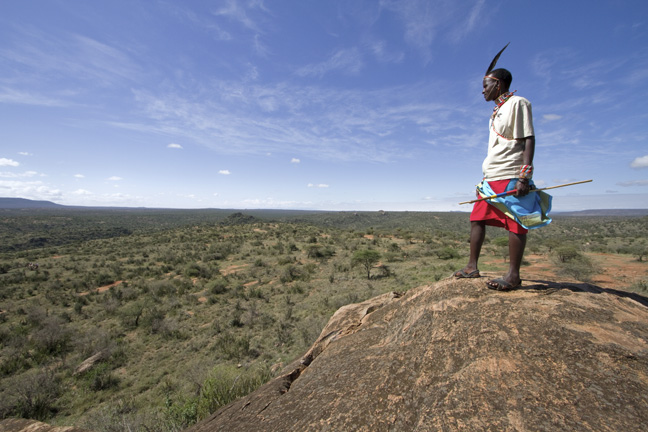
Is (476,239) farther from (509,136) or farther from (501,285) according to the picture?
(509,136)

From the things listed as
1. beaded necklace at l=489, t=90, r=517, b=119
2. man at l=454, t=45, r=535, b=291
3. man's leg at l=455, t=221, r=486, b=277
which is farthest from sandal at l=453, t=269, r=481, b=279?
beaded necklace at l=489, t=90, r=517, b=119

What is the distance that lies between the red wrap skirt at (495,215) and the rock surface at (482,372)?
64cm

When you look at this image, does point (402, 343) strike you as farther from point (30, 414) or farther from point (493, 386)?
point (30, 414)

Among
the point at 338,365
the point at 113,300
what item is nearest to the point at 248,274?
the point at 113,300

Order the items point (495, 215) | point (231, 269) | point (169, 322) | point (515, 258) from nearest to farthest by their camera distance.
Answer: point (515, 258) → point (495, 215) → point (169, 322) → point (231, 269)

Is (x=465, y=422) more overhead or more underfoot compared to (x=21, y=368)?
more overhead

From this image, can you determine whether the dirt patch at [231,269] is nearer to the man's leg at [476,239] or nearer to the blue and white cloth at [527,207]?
the man's leg at [476,239]

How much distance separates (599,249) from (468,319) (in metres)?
26.3

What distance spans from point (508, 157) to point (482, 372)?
209 cm

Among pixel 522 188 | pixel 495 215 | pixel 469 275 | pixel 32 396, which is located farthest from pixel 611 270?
pixel 32 396

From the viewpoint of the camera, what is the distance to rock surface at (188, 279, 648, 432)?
1541 millimetres

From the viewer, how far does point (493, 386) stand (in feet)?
5.72

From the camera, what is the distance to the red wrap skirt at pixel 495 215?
2.84 m

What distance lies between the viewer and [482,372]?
1.87m
